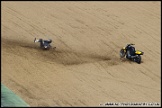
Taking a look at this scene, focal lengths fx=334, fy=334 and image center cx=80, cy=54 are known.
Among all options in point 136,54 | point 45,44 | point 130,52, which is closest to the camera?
point 136,54

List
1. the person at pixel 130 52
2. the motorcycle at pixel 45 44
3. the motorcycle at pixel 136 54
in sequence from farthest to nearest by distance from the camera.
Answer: the motorcycle at pixel 45 44
the person at pixel 130 52
the motorcycle at pixel 136 54

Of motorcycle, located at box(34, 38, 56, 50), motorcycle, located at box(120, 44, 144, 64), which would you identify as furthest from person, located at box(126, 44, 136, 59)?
motorcycle, located at box(34, 38, 56, 50)

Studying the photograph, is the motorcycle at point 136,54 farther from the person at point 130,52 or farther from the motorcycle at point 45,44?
the motorcycle at point 45,44

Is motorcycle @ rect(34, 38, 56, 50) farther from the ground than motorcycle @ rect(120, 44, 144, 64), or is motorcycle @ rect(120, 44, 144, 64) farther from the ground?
motorcycle @ rect(34, 38, 56, 50)

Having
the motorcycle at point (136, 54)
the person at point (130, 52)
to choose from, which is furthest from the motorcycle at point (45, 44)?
the person at point (130, 52)

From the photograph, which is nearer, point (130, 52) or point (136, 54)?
point (136, 54)

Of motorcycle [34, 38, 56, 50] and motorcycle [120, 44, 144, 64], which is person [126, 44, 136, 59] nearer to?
motorcycle [120, 44, 144, 64]

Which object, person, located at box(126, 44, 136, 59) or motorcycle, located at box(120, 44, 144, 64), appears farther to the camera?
person, located at box(126, 44, 136, 59)

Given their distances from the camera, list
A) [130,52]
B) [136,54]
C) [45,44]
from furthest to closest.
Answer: [45,44] → [130,52] → [136,54]

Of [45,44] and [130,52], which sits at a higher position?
[45,44]

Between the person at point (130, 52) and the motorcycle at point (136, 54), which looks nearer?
the motorcycle at point (136, 54)

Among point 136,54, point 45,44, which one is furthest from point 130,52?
point 45,44

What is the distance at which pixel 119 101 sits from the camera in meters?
12.8

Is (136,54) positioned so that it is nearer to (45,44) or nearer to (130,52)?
(130,52)
